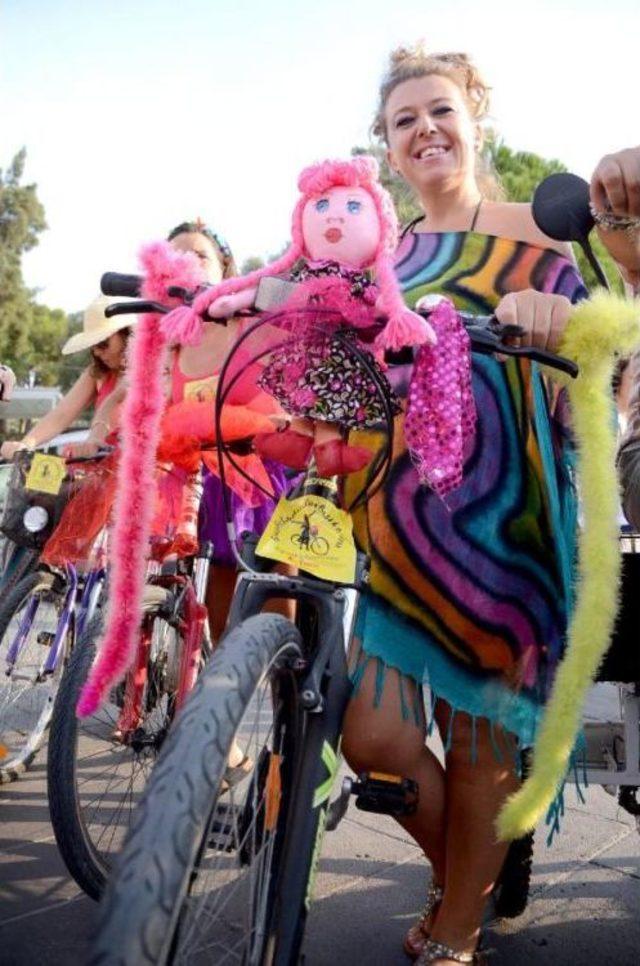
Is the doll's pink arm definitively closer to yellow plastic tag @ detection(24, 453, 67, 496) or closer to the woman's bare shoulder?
the woman's bare shoulder

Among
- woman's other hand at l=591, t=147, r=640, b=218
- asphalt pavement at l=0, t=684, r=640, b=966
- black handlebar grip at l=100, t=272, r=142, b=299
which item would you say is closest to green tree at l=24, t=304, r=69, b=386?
asphalt pavement at l=0, t=684, r=640, b=966

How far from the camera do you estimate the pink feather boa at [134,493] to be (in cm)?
166

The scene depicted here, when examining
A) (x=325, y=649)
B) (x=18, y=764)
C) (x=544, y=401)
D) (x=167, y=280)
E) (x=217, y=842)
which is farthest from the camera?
(x=18, y=764)

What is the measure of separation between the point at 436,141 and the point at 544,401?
28.5 inches

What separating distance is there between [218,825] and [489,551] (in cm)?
83

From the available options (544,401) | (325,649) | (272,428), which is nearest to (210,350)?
(272,428)

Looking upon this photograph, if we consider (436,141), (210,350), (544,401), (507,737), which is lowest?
(507,737)

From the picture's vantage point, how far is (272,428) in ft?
7.04

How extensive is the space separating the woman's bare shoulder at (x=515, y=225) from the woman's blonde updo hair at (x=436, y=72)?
274mm

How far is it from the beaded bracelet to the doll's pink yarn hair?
14.6 inches

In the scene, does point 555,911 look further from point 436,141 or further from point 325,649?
point 436,141

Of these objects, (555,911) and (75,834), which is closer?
(75,834)

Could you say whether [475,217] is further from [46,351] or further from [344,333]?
[46,351]

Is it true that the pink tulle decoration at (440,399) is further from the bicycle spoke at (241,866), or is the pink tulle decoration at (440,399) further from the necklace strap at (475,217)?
the necklace strap at (475,217)
